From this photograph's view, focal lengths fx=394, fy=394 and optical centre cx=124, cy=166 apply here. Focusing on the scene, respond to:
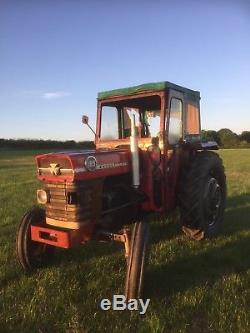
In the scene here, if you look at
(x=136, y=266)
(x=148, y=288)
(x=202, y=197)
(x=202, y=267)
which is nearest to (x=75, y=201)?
(x=136, y=266)

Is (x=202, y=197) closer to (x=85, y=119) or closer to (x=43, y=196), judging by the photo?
(x=85, y=119)

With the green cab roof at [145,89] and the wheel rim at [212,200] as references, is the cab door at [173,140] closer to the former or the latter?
the green cab roof at [145,89]

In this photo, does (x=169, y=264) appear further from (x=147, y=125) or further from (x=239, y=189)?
(x=239, y=189)

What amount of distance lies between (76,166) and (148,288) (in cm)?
156

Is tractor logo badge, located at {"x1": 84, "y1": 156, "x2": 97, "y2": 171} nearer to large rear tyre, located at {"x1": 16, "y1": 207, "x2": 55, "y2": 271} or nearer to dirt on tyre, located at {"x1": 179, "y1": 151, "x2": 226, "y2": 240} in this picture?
large rear tyre, located at {"x1": 16, "y1": 207, "x2": 55, "y2": 271}

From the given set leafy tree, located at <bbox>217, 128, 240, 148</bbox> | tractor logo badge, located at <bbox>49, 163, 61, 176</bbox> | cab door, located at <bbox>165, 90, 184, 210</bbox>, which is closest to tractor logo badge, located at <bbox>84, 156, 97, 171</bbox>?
tractor logo badge, located at <bbox>49, 163, 61, 176</bbox>

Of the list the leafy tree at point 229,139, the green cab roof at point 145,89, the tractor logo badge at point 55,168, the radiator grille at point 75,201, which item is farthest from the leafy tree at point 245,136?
the tractor logo badge at point 55,168

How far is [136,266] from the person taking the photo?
158 inches

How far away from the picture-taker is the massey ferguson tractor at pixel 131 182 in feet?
14.3

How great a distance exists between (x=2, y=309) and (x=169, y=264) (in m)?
2.14

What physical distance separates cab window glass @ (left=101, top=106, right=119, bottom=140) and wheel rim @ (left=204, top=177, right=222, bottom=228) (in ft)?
5.47

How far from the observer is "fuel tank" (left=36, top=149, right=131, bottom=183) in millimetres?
4262

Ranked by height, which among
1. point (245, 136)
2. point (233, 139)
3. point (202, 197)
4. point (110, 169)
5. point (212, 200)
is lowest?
point (212, 200)

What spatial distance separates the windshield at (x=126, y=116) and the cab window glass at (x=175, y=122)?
1.17 feet
